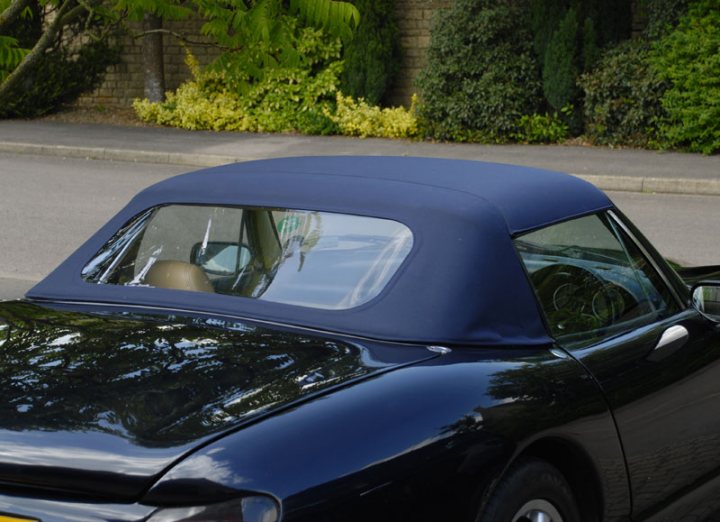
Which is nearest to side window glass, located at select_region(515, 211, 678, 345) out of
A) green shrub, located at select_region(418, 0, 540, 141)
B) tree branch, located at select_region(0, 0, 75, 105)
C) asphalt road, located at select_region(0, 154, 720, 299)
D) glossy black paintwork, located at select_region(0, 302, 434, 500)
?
glossy black paintwork, located at select_region(0, 302, 434, 500)

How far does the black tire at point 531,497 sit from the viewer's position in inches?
110

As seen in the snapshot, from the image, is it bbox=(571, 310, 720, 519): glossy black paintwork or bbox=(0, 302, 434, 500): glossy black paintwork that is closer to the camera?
bbox=(0, 302, 434, 500): glossy black paintwork

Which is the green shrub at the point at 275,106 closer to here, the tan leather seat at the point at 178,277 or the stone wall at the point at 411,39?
the stone wall at the point at 411,39

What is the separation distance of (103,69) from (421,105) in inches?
317

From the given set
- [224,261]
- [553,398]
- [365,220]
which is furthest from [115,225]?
[553,398]

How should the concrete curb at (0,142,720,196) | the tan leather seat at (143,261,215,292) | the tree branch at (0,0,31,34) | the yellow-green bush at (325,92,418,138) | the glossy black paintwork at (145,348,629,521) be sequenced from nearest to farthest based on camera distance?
the glossy black paintwork at (145,348,629,521)
the tan leather seat at (143,261,215,292)
the tree branch at (0,0,31,34)
the concrete curb at (0,142,720,196)
the yellow-green bush at (325,92,418,138)

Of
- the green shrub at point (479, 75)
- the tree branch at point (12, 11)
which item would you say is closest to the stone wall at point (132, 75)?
the green shrub at point (479, 75)

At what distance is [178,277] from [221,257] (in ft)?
0.54

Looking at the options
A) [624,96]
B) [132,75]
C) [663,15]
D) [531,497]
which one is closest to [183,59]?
[132,75]

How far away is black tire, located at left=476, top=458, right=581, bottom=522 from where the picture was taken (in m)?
2.80

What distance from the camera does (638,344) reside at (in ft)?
11.7

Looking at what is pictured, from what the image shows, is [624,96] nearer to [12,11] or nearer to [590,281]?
[12,11]

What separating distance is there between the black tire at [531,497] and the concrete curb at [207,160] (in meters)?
12.3

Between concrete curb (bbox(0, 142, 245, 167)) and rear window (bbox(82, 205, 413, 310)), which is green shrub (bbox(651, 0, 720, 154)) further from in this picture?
rear window (bbox(82, 205, 413, 310))
